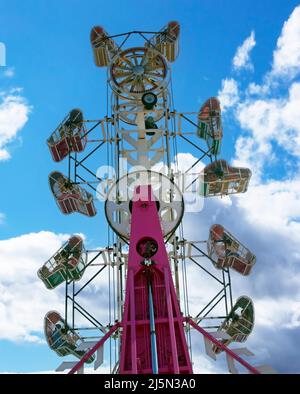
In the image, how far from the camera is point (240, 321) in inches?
671

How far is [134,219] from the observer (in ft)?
45.3

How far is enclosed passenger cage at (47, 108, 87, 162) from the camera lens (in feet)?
63.8

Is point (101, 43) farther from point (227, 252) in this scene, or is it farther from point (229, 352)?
point (229, 352)

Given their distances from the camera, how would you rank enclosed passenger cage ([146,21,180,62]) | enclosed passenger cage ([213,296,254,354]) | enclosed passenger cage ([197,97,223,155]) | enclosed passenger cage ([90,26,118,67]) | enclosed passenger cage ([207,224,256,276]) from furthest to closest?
enclosed passenger cage ([90,26,118,67]) → enclosed passenger cage ([146,21,180,62]) → enclosed passenger cage ([197,97,223,155]) → enclosed passenger cage ([207,224,256,276]) → enclosed passenger cage ([213,296,254,354])

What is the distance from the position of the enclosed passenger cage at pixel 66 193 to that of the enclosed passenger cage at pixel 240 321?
22.6ft

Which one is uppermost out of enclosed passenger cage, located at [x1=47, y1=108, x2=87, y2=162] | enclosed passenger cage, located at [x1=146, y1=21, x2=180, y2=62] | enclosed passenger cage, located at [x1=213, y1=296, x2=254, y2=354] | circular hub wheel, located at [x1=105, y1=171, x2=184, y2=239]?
enclosed passenger cage, located at [x1=146, y1=21, x2=180, y2=62]

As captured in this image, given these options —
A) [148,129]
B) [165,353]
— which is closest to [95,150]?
[148,129]

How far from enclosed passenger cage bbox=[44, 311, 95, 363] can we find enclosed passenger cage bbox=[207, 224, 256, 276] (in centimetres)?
605

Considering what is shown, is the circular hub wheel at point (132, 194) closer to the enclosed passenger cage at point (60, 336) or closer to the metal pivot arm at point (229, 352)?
the metal pivot arm at point (229, 352)

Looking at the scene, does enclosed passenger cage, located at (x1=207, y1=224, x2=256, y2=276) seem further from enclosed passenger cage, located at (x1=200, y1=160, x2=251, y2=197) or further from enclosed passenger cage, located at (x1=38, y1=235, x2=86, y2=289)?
enclosed passenger cage, located at (x1=38, y1=235, x2=86, y2=289)

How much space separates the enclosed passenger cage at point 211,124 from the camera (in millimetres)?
19373

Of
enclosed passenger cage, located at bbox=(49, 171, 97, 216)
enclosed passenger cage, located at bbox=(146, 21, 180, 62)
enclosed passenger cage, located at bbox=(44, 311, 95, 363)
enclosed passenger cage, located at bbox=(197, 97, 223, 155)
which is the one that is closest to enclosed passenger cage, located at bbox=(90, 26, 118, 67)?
enclosed passenger cage, located at bbox=(146, 21, 180, 62)

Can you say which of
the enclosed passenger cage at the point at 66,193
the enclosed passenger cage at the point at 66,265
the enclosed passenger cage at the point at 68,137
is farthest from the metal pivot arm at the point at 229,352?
the enclosed passenger cage at the point at 68,137

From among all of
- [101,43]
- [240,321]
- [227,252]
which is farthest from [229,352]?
[101,43]
